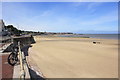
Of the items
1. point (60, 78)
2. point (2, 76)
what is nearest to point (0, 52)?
point (2, 76)

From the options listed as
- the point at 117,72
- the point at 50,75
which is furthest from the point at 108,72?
the point at 50,75

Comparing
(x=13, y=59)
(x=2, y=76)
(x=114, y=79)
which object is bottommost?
(x=114, y=79)

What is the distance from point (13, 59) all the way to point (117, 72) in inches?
227

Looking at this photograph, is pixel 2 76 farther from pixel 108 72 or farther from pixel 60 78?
pixel 108 72

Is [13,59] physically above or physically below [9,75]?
above

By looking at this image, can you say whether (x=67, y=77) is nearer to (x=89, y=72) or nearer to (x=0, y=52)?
(x=89, y=72)

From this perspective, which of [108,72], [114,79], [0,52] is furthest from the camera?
[0,52]

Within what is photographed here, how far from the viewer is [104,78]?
6.44 metres

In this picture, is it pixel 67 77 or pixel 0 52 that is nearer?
pixel 67 77

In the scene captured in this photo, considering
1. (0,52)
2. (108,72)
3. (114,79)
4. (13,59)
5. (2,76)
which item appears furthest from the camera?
(0,52)

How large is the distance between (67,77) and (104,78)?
182cm

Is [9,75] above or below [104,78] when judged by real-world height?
above

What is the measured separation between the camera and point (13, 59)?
686cm

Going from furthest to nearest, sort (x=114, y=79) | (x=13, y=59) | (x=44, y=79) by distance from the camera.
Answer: (x=13, y=59) → (x=114, y=79) → (x=44, y=79)
